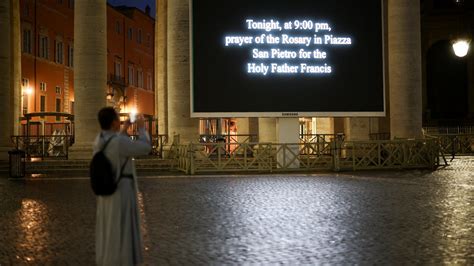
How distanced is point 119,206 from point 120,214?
0.24 feet

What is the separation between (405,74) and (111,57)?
34.4m

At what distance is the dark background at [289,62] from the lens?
71.0 feet

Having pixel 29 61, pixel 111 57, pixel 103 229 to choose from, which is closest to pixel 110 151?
pixel 103 229

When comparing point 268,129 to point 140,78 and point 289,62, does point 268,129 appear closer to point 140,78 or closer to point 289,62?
point 289,62

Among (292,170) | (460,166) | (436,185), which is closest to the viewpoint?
(436,185)

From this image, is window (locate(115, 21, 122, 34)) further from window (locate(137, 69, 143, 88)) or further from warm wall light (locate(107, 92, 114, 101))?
warm wall light (locate(107, 92, 114, 101))

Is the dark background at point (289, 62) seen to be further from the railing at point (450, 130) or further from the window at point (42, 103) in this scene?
the window at point (42, 103)

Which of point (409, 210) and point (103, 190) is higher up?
point (103, 190)

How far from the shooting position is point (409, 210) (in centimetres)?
1166

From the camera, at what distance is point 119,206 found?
5965 millimetres

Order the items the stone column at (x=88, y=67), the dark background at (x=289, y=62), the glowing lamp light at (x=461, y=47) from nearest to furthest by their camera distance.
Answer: the glowing lamp light at (x=461, y=47)
the dark background at (x=289, y=62)
the stone column at (x=88, y=67)

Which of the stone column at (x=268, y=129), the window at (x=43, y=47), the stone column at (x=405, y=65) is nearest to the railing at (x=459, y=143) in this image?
the stone column at (x=268, y=129)

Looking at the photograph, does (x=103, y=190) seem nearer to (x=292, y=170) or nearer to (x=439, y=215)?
(x=439, y=215)

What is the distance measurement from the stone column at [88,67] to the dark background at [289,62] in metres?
4.16
